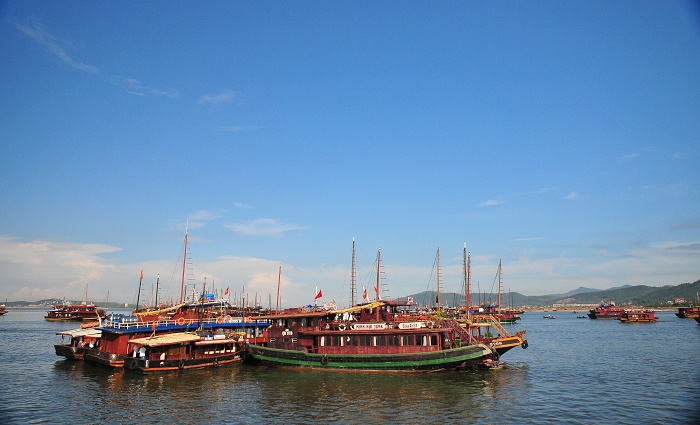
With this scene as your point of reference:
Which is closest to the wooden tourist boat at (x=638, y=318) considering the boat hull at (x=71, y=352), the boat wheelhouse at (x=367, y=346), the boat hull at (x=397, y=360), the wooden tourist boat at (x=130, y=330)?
the boat wheelhouse at (x=367, y=346)

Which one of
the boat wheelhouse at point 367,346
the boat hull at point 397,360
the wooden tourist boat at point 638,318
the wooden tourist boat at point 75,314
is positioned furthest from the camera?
the wooden tourist boat at point 638,318

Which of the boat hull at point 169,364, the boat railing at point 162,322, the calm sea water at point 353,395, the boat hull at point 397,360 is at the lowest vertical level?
the calm sea water at point 353,395

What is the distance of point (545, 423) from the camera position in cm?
2566

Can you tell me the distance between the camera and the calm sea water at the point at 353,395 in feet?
87.6

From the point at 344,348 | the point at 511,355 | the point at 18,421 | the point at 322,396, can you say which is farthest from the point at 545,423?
the point at 511,355

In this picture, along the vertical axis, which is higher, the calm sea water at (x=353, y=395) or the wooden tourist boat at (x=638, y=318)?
the wooden tourist boat at (x=638, y=318)

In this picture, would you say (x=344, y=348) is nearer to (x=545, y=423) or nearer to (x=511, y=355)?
(x=545, y=423)

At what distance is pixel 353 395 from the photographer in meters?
31.6

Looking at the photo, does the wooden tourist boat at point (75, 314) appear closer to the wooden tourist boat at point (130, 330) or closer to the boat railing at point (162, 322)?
the boat railing at point (162, 322)

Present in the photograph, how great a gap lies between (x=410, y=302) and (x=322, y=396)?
18.4 m

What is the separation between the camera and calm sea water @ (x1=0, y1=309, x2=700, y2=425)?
26.7 metres

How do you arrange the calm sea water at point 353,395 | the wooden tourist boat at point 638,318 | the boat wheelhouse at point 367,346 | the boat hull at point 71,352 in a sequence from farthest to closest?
the wooden tourist boat at point 638,318, the boat hull at point 71,352, the boat wheelhouse at point 367,346, the calm sea water at point 353,395

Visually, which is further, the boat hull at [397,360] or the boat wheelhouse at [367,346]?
the boat wheelhouse at [367,346]

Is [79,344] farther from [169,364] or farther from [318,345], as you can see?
[318,345]
